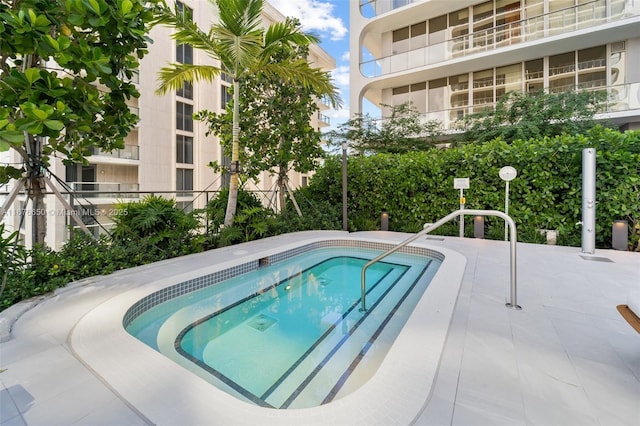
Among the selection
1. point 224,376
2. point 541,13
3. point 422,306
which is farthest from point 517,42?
point 224,376

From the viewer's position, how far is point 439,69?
11.2 meters

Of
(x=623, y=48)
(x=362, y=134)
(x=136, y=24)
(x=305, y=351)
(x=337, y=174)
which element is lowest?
(x=305, y=351)

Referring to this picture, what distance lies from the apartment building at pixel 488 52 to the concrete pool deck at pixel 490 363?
9.05 meters

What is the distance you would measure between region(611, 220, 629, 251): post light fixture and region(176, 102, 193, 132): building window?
1763cm

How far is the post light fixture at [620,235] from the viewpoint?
5484mm

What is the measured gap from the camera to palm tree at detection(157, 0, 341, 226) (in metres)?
5.38

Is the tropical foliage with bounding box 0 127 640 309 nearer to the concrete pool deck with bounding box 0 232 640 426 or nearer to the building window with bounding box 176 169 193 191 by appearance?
the concrete pool deck with bounding box 0 232 640 426

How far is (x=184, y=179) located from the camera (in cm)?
1656

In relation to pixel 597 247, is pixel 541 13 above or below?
above

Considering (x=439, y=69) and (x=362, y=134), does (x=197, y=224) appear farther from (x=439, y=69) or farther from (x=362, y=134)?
(x=439, y=69)

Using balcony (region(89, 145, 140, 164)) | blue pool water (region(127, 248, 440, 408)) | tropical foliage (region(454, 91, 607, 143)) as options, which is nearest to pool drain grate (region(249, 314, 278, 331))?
blue pool water (region(127, 248, 440, 408))

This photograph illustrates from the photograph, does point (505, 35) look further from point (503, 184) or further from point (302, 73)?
point (302, 73)

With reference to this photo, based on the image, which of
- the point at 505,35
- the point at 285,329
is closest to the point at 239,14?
the point at 285,329

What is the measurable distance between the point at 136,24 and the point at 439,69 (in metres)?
10.7
